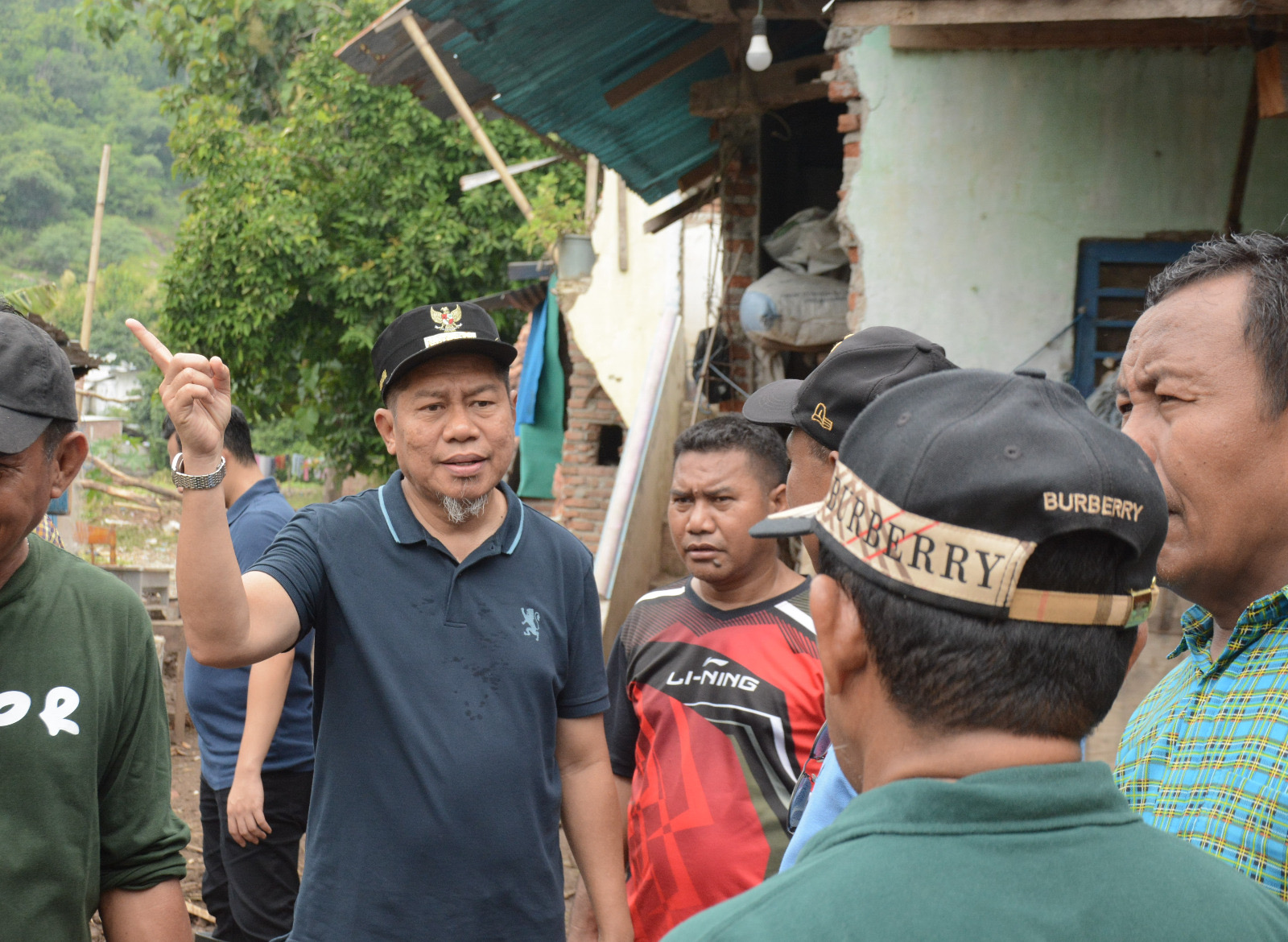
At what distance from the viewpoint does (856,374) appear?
2.08 m

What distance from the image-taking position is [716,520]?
2.81 meters

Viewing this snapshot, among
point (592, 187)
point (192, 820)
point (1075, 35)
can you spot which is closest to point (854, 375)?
point (1075, 35)

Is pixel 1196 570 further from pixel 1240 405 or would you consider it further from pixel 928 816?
pixel 928 816

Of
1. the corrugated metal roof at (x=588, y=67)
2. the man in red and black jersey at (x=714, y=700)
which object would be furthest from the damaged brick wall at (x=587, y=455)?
the man in red and black jersey at (x=714, y=700)

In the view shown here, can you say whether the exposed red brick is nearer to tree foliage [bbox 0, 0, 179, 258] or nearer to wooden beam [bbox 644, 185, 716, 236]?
wooden beam [bbox 644, 185, 716, 236]

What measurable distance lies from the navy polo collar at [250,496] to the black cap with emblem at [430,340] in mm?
1565

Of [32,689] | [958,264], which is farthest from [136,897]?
[958,264]

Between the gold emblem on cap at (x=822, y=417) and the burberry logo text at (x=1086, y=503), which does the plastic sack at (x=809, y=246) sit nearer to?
the gold emblem on cap at (x=822, y=417)

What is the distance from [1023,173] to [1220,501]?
14.3ft

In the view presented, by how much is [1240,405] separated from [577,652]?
58.1 inches

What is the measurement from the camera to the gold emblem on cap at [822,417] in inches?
82.3

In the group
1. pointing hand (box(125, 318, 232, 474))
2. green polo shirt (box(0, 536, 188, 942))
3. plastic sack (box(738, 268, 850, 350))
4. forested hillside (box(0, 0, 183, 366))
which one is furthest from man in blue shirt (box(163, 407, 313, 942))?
forested hillside (box(0, 0, 183, 366))

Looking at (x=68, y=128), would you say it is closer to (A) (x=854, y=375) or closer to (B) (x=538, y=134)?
(B) (x=538, y=134)

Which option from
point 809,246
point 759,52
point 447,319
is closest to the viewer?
point 447,319
